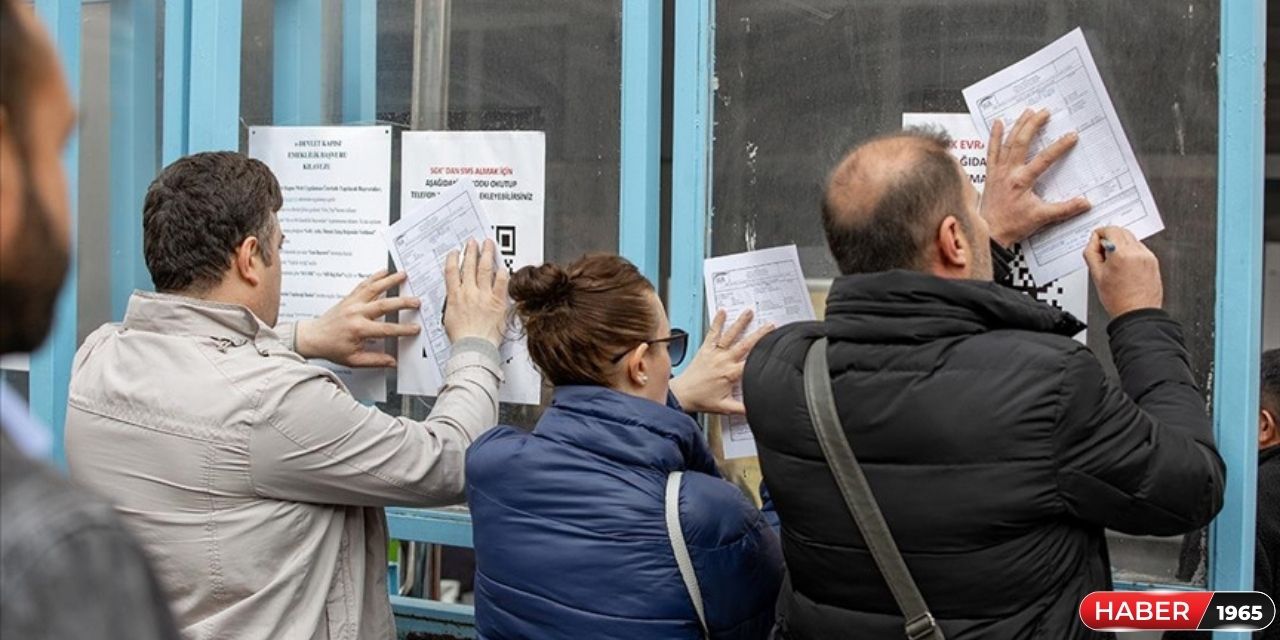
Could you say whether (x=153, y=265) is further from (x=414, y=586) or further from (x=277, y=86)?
(x=414, y=586)

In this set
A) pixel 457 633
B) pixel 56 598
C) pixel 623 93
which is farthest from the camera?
pixel 457 633

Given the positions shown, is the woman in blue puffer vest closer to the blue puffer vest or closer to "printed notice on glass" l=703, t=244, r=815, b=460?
A: the blue puffer vest

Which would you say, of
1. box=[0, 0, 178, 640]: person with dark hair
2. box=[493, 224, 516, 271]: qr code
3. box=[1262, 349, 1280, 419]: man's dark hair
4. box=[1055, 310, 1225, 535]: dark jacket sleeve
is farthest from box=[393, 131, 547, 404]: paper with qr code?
box=[0, 0, 178, 640]: person with dark hair

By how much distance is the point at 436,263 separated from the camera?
2.89 meters

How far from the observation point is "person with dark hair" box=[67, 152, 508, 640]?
239 centimetres

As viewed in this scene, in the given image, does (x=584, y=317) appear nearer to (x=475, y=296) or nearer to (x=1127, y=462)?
(x=475, y=296)

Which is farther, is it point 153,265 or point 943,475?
point 153,265

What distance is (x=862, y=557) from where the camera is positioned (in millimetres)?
1992

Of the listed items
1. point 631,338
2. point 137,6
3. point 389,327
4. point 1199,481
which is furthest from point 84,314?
point 1199,481

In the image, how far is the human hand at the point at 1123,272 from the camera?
7.37 ft

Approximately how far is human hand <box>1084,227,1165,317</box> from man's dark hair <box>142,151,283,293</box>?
146 centimetres

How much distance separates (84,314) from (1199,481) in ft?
8.72

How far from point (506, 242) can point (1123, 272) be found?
120 centimetres

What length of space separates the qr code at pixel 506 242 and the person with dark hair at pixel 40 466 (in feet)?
6.22
